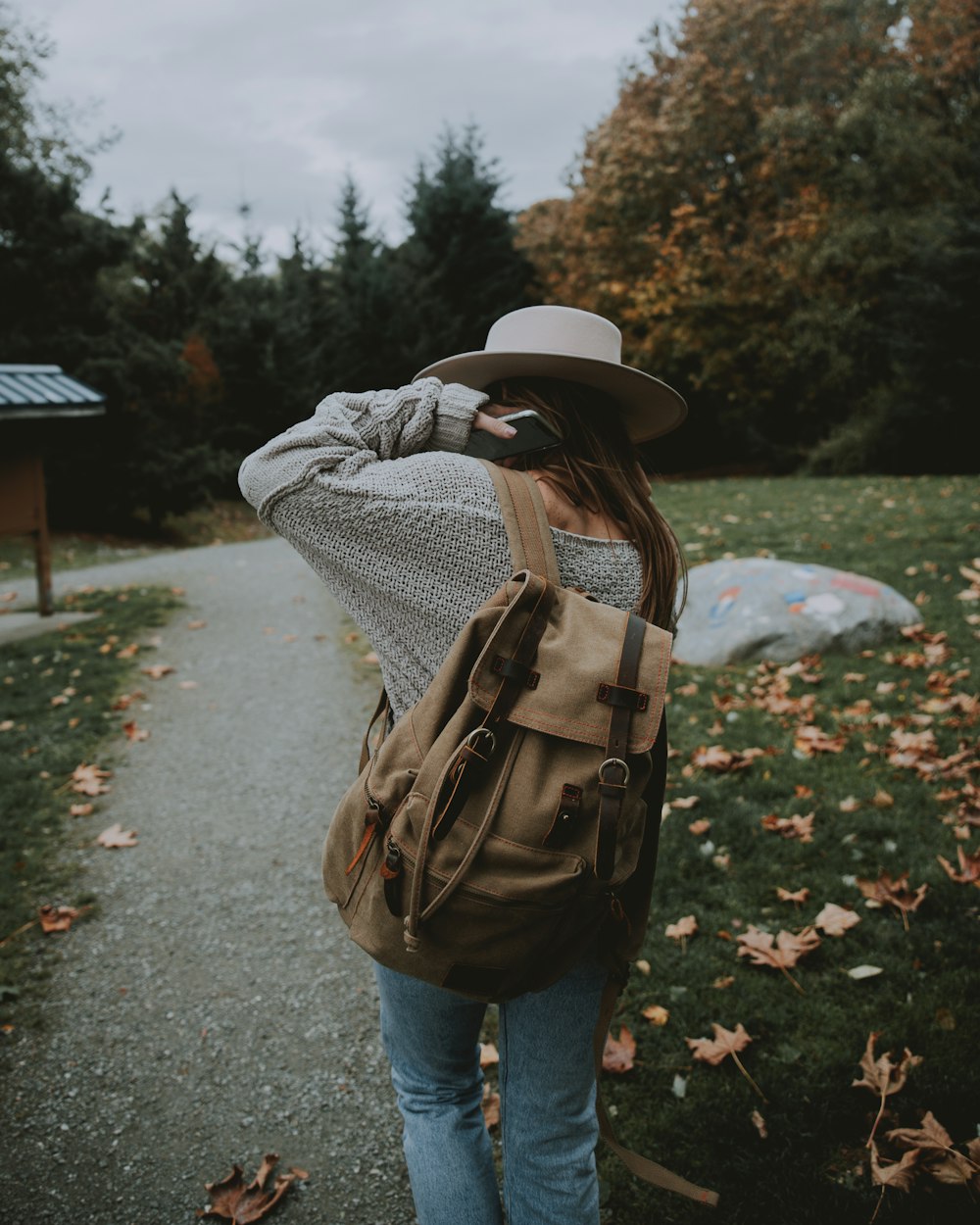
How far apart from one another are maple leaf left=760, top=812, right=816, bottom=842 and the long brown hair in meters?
2.42

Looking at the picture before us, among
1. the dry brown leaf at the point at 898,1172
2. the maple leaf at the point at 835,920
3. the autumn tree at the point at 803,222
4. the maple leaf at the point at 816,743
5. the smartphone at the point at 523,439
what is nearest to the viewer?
the smartphone at the point at 523,439

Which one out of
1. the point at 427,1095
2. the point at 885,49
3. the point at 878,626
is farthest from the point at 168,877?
the point at 885,49

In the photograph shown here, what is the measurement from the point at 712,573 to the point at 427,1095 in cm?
554

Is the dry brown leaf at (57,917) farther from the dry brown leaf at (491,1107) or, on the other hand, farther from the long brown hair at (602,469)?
the long brown hair at (602,469)

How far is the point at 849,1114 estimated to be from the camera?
2.40 m

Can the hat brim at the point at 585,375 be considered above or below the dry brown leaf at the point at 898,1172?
above

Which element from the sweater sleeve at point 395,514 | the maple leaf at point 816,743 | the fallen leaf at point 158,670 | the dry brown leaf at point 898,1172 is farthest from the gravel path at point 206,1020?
the maple leaf at point 816,743

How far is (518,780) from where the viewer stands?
4.19 ft

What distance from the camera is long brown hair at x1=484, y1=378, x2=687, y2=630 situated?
60.9 inches

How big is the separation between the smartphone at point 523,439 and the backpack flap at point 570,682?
332mm

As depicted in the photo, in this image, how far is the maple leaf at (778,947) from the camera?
9.83 ft

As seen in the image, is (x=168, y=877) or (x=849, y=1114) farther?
(x=168, y=877)

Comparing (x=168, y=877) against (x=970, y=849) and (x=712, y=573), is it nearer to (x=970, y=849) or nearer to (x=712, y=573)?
(x=970, y=849)

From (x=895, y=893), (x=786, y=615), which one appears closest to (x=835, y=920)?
(x=895, y=893)
